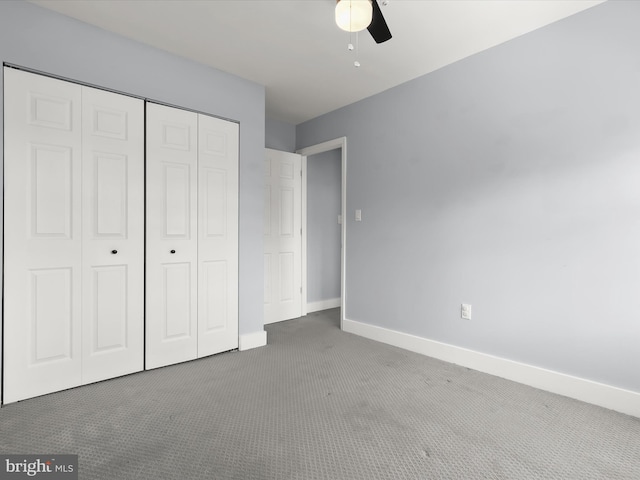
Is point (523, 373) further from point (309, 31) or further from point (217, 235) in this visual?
point (309, 31)

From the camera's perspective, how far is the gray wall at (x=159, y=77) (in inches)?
85.3

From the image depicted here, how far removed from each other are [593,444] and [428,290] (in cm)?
151

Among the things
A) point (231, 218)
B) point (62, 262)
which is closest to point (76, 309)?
point (62, 262)

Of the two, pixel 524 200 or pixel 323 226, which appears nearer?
pixel 524 200

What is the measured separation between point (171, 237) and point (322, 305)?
2.59 meters

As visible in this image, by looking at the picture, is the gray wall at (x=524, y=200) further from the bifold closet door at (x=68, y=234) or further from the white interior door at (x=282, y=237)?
the bifold closet door at (x=68, y=234)

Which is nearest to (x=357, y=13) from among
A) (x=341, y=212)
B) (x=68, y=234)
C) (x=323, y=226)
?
(x=68, y=234)

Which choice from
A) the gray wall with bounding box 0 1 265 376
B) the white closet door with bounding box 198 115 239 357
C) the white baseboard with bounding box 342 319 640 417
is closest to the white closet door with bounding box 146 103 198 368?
the white closet door with bounding box 198 115 239 357

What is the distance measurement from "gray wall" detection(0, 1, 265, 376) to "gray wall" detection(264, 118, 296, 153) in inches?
39.2

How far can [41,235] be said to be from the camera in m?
2.19

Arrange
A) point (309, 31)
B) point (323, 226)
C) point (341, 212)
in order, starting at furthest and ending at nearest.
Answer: point (323, 226)
point (341, 212)
point (309, 31)

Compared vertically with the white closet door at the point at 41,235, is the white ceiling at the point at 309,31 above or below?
above


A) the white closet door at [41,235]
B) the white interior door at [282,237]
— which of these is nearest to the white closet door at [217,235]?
the white closet door at [41,235]

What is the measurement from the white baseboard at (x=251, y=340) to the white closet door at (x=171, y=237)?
1.37 ft
